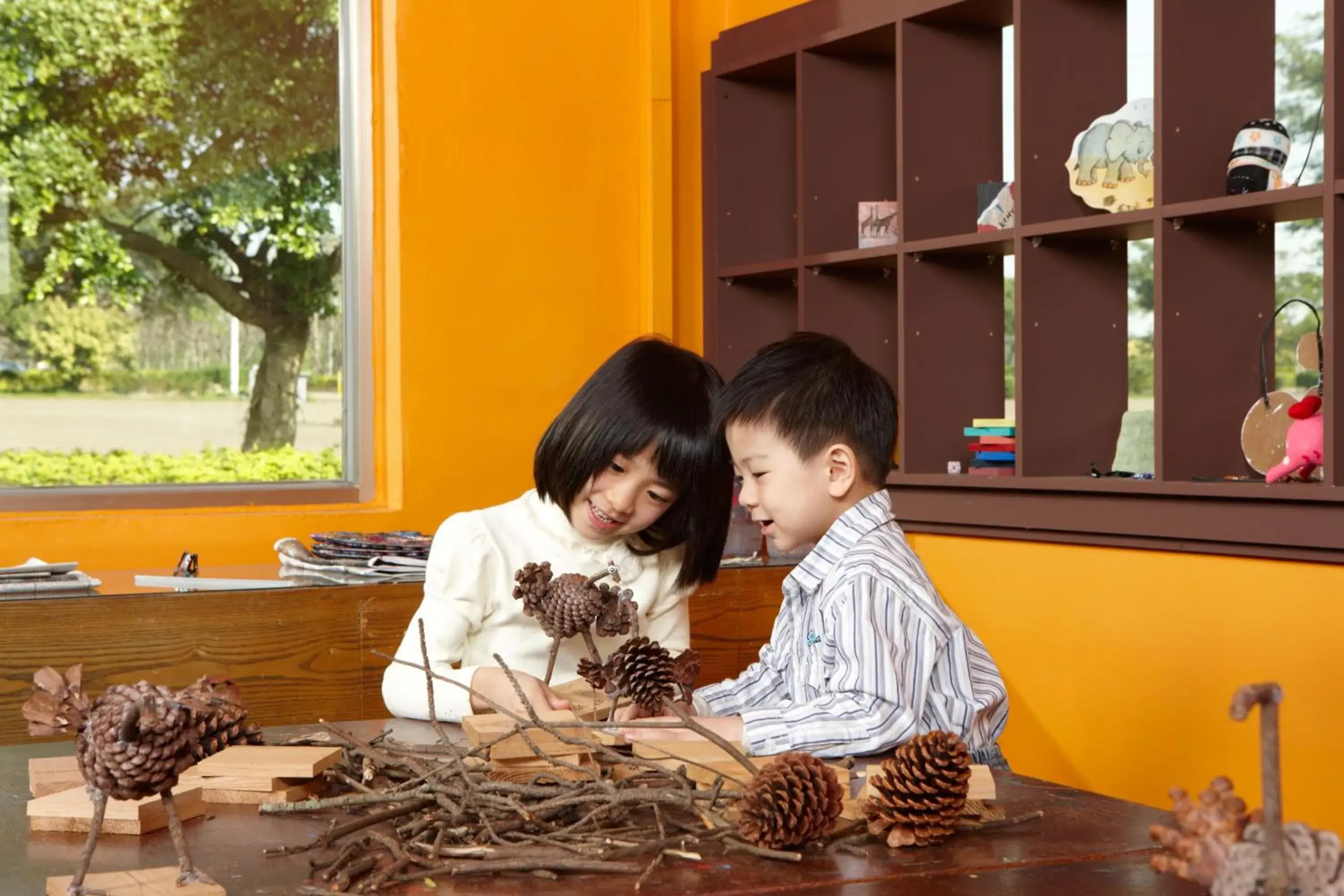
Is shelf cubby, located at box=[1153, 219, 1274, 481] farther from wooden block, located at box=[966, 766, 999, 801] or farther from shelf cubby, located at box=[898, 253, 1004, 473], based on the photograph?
wooden block, located at box=[966, 766, 999, 801]

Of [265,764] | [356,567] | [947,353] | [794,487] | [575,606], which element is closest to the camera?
[265,764]

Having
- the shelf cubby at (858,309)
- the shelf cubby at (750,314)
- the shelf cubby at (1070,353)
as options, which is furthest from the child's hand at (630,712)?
the shelf cubby at (750,314)

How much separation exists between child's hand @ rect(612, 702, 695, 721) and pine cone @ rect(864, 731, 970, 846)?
1.49 ft

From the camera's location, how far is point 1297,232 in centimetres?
400

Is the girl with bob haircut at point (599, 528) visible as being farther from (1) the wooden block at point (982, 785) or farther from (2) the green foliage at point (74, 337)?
(2) the green foliage at point (74, 337)

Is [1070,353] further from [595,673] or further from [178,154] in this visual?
[178,154]

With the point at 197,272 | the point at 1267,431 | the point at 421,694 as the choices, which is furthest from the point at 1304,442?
the point at 197,272

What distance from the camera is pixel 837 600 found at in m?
1.50

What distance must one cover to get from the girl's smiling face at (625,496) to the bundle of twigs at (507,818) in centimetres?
70

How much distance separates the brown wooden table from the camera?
882mm

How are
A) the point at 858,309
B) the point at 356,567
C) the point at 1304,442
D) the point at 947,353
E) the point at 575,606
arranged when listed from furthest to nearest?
the point at 858,309
the point at 947,353
the point at 356,567
the point at 1304,442
the point at 575,606

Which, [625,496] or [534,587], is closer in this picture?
[534,587]

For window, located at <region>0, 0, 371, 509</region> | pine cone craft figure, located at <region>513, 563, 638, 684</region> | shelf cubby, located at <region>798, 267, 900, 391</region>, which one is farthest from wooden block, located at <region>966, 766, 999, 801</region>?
window, located at <region>0, 0, 371, 509</region>

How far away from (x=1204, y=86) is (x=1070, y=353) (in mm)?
564
